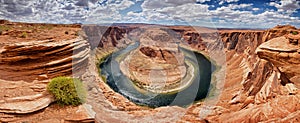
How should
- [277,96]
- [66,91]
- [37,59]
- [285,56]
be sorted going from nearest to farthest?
[66,91], [37,59], [277,96], [285,56]

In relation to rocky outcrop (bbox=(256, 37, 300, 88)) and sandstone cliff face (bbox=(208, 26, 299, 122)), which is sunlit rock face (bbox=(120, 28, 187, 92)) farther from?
rocky outcrop (bbox=(256, 37, 300, 88))

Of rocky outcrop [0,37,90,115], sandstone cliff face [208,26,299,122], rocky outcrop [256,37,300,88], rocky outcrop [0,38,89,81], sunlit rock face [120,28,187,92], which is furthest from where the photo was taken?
sunlit rock face [120,28,187,92]

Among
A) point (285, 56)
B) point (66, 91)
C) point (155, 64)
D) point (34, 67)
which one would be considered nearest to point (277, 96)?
point (285, 56)

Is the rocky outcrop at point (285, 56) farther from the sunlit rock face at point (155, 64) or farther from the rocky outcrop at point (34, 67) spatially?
the sunlit rock face at point (155, 64)

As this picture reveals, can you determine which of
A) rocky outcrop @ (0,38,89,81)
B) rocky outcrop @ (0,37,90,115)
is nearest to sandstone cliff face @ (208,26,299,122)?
rocky outcrop @ (0,37,90,115)

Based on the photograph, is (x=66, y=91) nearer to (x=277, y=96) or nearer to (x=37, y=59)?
(x=37, y=59)

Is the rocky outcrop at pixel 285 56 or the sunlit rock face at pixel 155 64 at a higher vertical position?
the rocky outcrop at pixel 285 56

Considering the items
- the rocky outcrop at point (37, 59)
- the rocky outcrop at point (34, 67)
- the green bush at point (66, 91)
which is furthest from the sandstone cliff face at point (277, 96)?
the rocky outcrop at point (37, 59)
